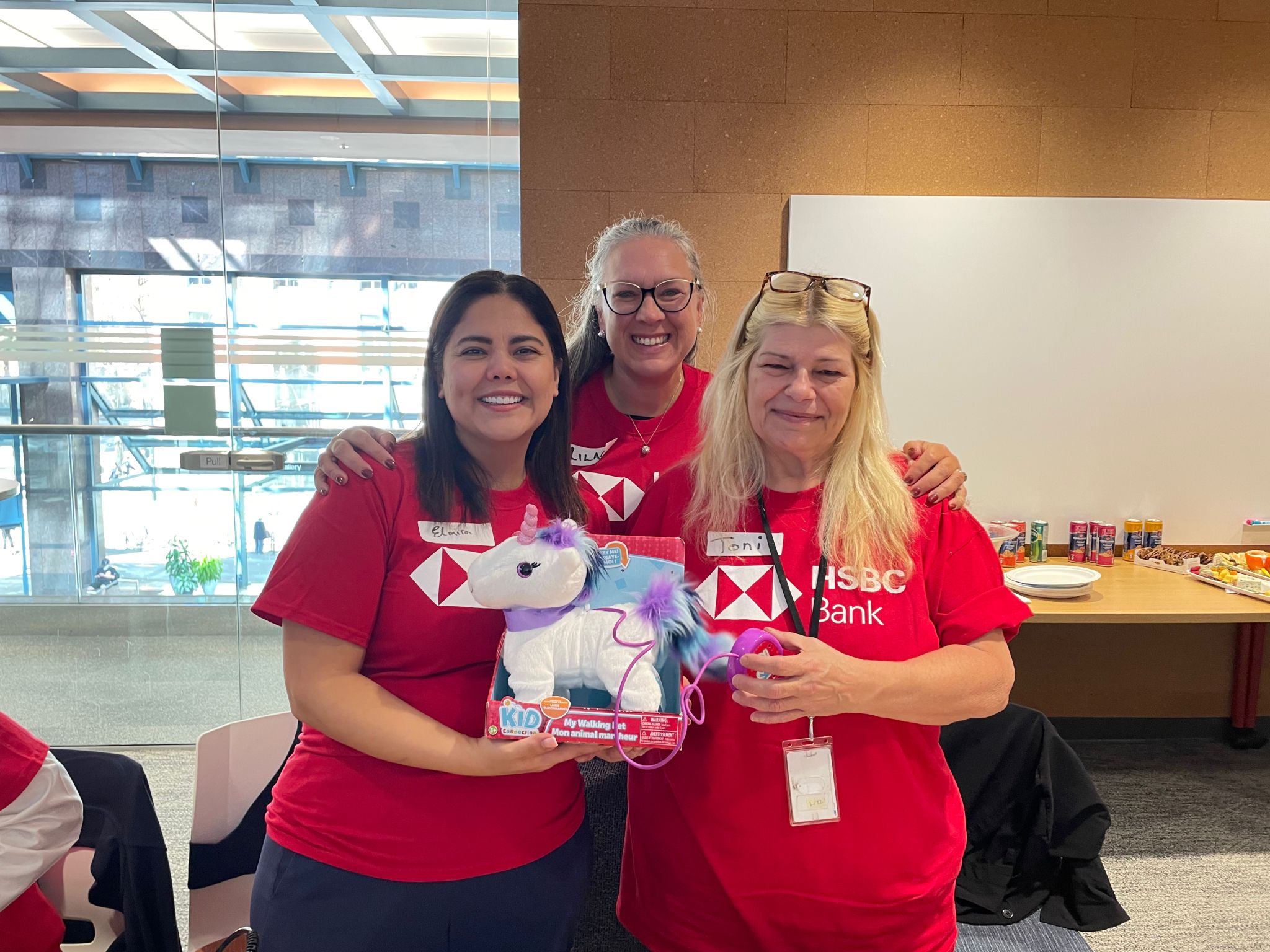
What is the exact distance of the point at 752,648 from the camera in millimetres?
1136

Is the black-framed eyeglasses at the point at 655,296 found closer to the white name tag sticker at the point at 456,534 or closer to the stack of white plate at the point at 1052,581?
the white name tag sticker at the point at 456,534

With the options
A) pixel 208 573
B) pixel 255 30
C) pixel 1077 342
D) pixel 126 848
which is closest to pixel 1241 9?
pixel 1077 342

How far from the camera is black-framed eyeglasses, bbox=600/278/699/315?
1.89 m

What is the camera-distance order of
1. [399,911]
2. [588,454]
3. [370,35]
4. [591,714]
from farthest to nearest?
[370,35] → [588,454] → [399,911] → [591,714]

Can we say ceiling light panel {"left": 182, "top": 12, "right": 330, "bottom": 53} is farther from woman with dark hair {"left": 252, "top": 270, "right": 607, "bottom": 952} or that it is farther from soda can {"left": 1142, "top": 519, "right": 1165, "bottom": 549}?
soda can {"left": 1142, "top": 519, "right": 1165, "bottom": 549}

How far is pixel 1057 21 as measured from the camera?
3488 millimetres

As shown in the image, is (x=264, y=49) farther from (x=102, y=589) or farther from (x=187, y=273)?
(x=102, y=589)

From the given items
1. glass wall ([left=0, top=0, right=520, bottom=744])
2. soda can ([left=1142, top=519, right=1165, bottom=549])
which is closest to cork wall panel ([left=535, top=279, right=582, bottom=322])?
glass wall ([left=0, top=0, right=520, bottom=744])

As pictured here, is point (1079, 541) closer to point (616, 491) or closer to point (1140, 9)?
point (1140, 9)

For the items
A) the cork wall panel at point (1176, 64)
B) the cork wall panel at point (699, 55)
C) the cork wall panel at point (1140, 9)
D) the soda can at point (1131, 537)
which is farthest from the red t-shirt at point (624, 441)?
the cork wall panel at point (1176, 64)

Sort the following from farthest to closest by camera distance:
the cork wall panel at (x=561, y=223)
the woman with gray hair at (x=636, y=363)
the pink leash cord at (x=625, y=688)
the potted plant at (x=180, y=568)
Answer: the potted plant at (x=180, y=568) → the cork wall panel at (x=561, y=223) → the woman with gray hair at (x=636, y=363) → the pink leash cord at (x=625, y=688)

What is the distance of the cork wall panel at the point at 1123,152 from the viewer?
3553 mm

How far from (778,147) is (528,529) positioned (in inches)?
116

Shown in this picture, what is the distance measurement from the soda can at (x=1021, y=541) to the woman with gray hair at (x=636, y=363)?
215 cm
